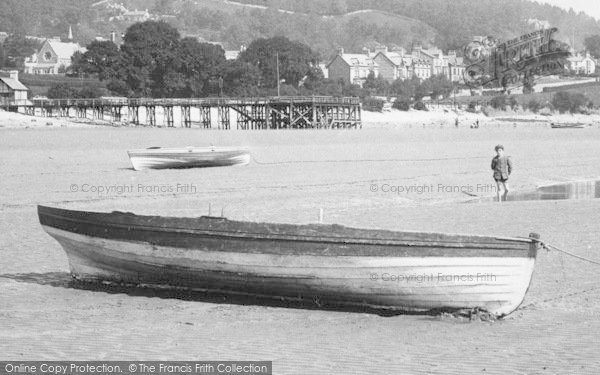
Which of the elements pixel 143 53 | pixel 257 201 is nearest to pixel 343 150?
pixel 257 201

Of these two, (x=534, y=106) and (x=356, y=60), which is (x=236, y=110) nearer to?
(x=534, y=106)

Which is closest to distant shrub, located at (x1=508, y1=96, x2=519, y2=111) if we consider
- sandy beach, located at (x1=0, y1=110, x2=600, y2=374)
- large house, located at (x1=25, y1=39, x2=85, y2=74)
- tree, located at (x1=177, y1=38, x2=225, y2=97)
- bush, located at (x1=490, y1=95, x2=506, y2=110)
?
bush, located at (x1=490, y1=95, x2=506, y2=110)

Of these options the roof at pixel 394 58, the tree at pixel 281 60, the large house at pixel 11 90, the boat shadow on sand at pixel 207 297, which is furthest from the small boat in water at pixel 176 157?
the roof at pixel 394 58

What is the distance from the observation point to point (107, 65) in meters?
106

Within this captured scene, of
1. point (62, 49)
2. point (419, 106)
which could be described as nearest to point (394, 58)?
point (62, 49)

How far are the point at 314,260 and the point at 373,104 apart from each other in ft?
334

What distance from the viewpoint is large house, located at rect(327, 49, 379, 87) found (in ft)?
580

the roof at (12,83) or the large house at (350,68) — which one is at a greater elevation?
the large house at (350,68)

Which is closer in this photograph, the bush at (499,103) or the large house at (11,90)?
the large house at (11,90)

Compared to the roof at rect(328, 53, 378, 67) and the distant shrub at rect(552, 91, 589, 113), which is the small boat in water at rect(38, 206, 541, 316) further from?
the roof at rect(328, 53, 378, 67)

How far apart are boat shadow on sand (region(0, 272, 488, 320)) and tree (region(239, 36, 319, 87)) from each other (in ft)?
366

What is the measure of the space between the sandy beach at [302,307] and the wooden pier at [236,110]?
4819 centimetres

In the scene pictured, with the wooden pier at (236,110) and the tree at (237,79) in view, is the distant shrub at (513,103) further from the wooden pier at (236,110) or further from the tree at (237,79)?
the wooden pier at (236,110)

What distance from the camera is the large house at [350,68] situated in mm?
176750
